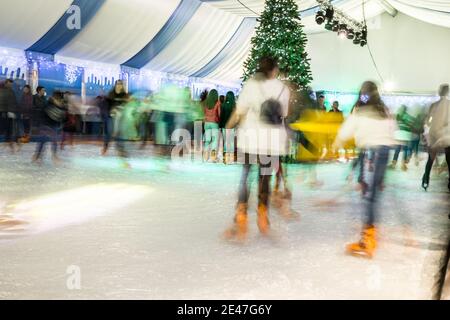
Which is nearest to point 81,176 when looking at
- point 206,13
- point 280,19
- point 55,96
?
point 55,96

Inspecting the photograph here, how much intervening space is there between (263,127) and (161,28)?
895cm

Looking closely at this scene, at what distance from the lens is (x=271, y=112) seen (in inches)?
126

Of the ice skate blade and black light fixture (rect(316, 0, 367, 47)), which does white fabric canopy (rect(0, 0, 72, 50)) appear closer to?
black light fixture (rect(316, 0, 367, 47))

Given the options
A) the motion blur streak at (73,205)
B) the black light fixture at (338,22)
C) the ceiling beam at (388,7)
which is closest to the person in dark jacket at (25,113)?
the motion blur streak at (73,205)

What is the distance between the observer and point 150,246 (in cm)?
300

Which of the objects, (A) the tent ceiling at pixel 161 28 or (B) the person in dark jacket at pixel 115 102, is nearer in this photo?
(B) the person in dark jacket at pixel 115 102

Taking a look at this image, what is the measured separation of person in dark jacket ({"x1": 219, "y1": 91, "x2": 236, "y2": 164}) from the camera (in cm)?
774

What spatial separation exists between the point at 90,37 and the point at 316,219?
796cm

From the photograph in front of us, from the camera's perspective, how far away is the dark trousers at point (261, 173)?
3.24 m

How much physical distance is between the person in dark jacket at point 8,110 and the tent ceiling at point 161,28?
1274 mm

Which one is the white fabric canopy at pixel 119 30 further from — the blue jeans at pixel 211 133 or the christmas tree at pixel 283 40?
the blue jeans at pixel 211 133

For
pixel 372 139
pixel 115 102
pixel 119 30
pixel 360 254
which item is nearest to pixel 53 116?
pixel 115 102

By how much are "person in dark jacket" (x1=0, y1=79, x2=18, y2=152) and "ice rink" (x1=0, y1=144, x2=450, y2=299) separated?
3.02 meters

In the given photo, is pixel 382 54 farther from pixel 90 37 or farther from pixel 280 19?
pixel 90 37
